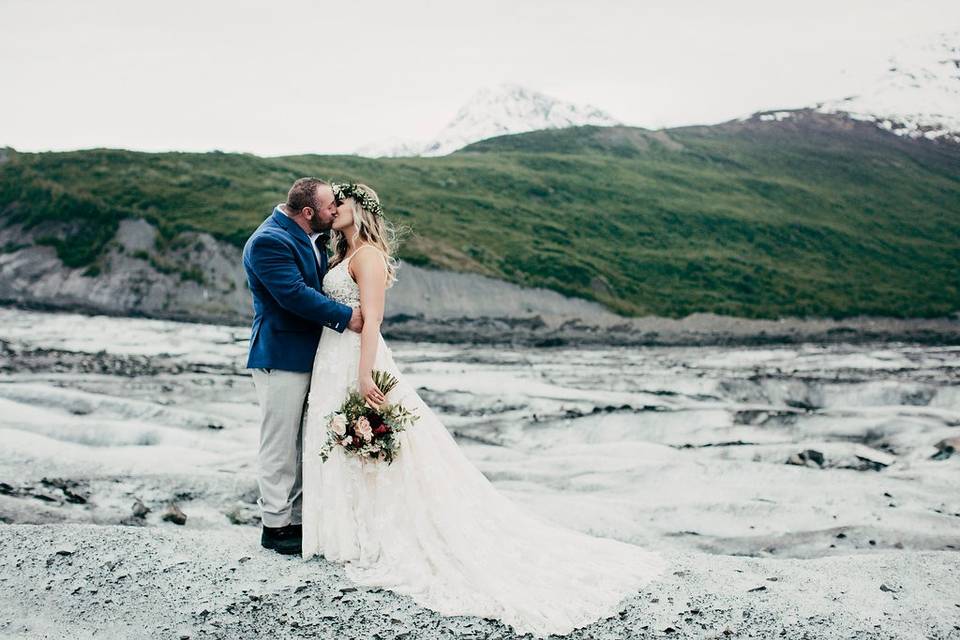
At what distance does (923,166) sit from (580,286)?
89116 mm

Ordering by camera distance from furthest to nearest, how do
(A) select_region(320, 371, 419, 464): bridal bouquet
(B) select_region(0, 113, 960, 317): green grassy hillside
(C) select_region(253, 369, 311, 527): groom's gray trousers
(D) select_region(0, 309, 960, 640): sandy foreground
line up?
(B) select_region(0, 113, 960, 317): green grassy hillside → (C) select_region(253, 369, 311, 527): groom's gray trousers → (A) select_region(320, 371, 419, 464): bridal bouquet → (D) select_region(0, 309, 960, 640): sandy foreground

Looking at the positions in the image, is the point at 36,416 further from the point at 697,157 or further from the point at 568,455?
the point at 697,157

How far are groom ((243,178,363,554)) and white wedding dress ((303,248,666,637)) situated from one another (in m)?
0.15

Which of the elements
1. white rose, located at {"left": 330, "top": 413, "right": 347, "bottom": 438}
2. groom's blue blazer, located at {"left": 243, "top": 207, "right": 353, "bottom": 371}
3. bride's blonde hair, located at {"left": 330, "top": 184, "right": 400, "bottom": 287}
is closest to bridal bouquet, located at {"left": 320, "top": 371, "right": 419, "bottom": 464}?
white rose, located at {"left": 330, "top": 413, "right": 347, "bottom": 438}

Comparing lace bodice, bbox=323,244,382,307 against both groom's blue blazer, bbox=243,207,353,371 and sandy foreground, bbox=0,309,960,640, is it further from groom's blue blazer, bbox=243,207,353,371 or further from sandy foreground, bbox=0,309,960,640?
sandy foreground, bbox=0,309,960,640

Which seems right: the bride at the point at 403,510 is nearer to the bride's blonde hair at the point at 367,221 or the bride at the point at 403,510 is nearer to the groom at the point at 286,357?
the bride's blonde hair at the point at 367,221

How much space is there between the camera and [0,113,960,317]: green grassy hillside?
166ft

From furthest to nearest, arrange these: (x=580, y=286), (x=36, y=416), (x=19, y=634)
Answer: (x=580, y=286) → (x=36, y=416) → (x=19, y=634)

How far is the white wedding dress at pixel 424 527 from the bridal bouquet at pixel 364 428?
0.14 metres

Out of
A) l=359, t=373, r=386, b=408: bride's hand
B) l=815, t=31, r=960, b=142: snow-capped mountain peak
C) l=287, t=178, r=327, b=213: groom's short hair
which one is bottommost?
l=359, t=373, r=386, b=408: bride's hand

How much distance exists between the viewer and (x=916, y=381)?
22109 mm

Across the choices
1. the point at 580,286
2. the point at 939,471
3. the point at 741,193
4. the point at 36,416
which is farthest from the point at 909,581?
the point at 741,193

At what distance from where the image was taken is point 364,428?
6008mm

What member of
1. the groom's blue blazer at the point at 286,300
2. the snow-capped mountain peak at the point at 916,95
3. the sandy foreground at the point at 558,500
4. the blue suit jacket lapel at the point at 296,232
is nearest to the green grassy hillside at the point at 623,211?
the snow-capped mountain peak at the point at 916,95
